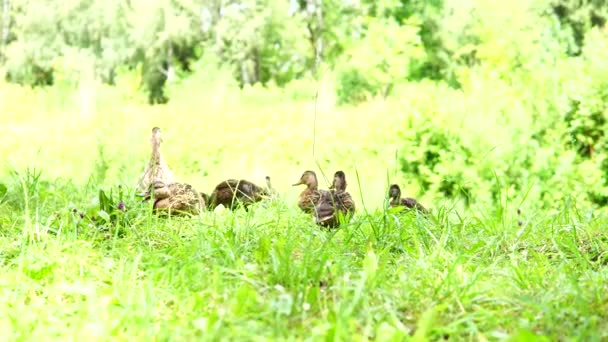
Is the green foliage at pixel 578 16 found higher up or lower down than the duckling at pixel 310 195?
higher up

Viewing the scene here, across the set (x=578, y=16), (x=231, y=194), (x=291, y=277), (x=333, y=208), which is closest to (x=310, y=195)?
(x=231, y=194)

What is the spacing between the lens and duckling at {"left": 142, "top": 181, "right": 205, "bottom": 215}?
3.89 meters

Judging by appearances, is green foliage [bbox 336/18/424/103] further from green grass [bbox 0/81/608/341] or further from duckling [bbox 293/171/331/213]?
green grass [bbox 0/81/608/341]

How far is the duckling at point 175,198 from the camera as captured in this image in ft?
12.8

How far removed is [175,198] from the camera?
3904 mm

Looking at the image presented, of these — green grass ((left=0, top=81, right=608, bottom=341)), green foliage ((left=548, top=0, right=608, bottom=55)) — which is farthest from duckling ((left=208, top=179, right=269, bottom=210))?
green foliage ((left=548, top=0, right=608, bottom=55))

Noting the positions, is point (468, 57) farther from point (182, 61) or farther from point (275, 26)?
point (182, 61)

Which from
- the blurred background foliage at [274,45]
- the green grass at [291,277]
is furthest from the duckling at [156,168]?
the blurred background foliage at [274,45]

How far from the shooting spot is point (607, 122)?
269 inches

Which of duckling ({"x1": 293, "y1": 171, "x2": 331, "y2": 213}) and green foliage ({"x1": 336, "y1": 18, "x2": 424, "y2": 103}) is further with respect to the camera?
green foliage ({"x1": 336, "y1": 18, "x2": 424, "y2": 103})

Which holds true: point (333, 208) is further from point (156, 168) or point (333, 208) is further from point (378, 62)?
point (378, 62)

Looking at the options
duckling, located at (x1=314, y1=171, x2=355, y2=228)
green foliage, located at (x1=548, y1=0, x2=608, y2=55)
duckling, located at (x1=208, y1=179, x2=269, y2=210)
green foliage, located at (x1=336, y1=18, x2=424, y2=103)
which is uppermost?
green foliage, located at (x1=548, y1=0, x2=608, y2=55)

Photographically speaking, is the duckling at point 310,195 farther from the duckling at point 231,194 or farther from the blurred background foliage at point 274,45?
the blurred background foliage at point 274,45

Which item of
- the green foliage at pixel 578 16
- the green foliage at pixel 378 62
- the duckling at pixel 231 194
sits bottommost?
the duckling at pixel 231 194
